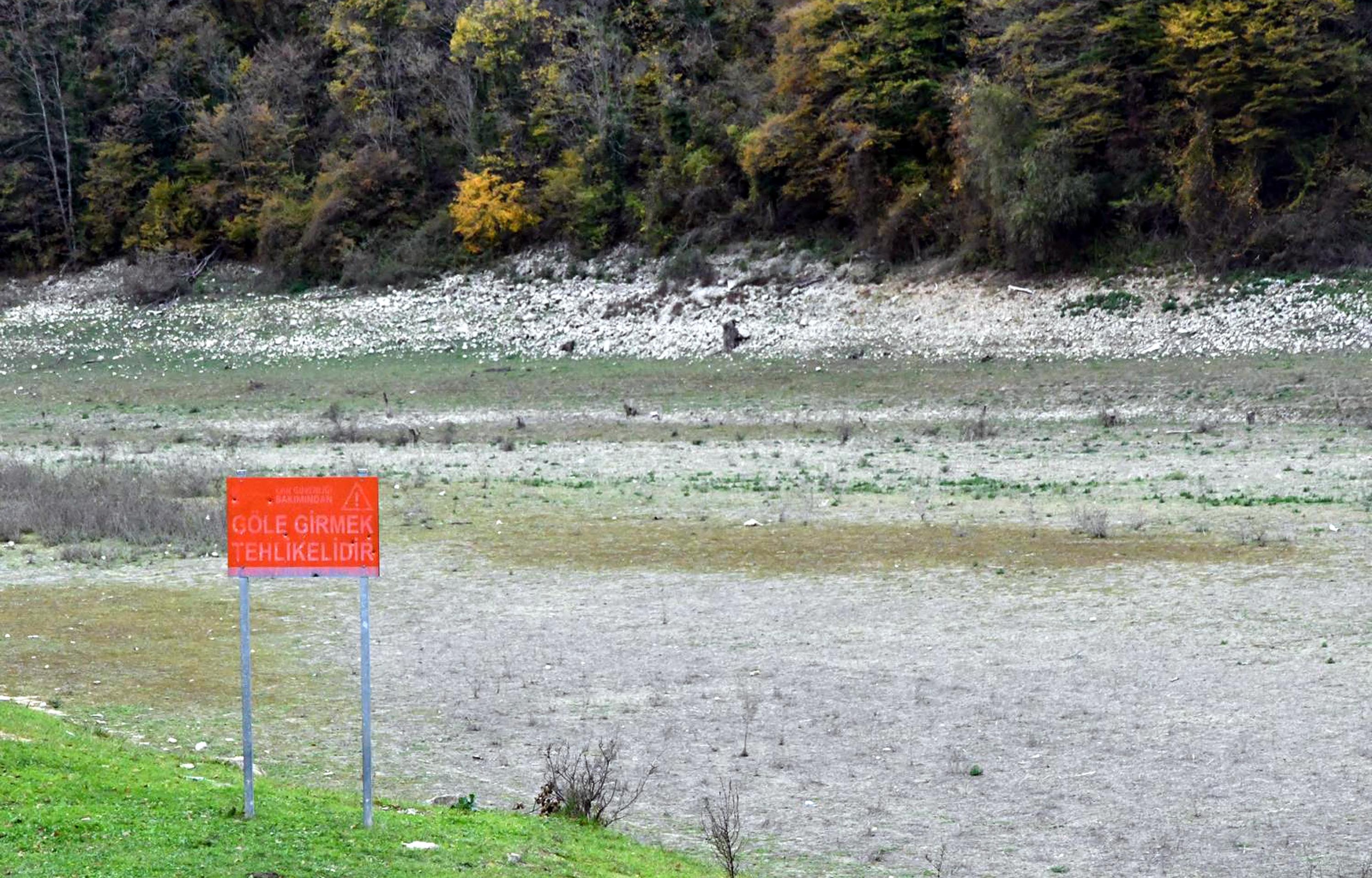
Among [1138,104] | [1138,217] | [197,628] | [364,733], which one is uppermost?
[1138,104]

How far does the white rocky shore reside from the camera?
37.9 metres

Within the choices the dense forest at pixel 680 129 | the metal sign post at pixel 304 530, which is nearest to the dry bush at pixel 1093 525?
the metal sign post at pixel 304 530

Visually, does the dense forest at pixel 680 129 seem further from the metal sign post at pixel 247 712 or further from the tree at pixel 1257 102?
the metal sign post at pixel 247 712

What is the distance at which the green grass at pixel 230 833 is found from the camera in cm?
666

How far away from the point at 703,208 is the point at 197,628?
43.3 meters

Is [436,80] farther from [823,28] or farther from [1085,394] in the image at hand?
[1085,394]

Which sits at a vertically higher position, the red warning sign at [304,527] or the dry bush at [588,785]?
the red warning sign at [304,527]

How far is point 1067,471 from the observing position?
2441 centimetres

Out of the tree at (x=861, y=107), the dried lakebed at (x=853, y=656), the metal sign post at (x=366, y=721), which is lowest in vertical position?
the dried lakebed at (x=853, y=656)

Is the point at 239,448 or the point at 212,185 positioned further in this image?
the point at 212,185

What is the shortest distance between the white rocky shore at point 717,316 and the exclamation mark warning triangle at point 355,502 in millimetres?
32381

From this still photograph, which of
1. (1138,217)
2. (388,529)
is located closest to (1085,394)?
(1138,217)

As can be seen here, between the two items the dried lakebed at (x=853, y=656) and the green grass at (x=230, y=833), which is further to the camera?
the dried lakebed at (x=853, y=656)

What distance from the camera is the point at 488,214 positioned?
6056cm
